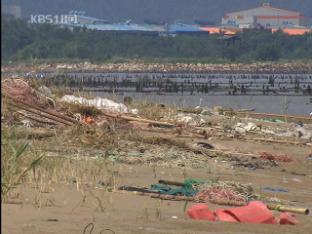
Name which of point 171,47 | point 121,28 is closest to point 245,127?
point 171,47

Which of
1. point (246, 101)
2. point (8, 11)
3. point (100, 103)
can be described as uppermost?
point (8, 11)

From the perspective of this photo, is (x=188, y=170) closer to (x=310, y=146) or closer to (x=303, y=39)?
(x=310, y=146)

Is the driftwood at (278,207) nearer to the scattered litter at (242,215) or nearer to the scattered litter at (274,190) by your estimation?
the scattered litter at (242,215)

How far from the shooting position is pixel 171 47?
9025 cm

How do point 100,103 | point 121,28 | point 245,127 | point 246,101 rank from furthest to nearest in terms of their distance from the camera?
point 121,28 < point 246,101 < point 245,127 < point 100,103

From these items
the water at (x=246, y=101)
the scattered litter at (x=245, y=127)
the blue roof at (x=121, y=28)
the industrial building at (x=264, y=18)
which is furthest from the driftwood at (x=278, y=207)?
the industrial building at (x=264, y=18)

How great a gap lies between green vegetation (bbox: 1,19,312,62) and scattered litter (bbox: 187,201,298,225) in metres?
67.9

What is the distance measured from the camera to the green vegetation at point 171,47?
80.1 m

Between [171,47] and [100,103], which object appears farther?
[171,47]

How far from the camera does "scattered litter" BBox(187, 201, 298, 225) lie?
7.39m

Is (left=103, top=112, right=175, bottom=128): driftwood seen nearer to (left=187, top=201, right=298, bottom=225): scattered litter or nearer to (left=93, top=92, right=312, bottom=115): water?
(left=187, top=201, right=298, bottom=225): scattered litter

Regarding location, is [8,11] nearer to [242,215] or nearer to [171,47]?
[242,215]

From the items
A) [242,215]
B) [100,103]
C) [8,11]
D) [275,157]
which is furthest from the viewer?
[100,103]

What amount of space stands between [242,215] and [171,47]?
83.1 meters
